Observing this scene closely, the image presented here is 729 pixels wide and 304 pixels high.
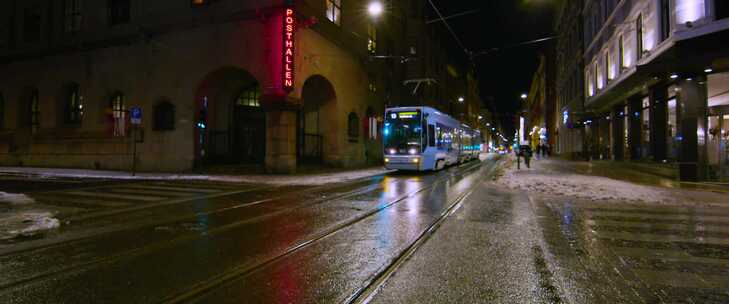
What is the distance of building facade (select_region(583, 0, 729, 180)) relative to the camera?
44.7 feet

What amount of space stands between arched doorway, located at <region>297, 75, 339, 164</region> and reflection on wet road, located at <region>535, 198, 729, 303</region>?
58.0 ft

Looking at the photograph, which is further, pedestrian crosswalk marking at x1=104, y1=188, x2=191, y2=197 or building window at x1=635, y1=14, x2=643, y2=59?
building window at x1=635, y1=14, x2=643, y2=59

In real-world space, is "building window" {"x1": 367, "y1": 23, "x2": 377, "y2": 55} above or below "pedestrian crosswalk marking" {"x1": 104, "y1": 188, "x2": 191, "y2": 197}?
above

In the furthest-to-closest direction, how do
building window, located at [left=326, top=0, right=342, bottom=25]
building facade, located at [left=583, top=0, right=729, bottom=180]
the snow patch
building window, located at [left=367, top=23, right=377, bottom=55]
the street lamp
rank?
building window, located at [left=367, top=23, right=377, bottom=55]
building window, located at [left=326, top=0, right=342, bottom=25]
the street lamp
building facade, located at [left=583, top=0, right=729, bottom=180]
the snow patch

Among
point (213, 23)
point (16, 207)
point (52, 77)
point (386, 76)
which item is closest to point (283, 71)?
point (213, 23)

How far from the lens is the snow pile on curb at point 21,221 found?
6.66 metres

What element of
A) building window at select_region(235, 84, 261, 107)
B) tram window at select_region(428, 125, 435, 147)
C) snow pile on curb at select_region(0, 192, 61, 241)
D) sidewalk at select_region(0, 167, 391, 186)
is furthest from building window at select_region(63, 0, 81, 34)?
tram window at select_region(428, 125, 435, 147)

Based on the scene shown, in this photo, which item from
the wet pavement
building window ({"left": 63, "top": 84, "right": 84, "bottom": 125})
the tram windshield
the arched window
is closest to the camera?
the wet pavement

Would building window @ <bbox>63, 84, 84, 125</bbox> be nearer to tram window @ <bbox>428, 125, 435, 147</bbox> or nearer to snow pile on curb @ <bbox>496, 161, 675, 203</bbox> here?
tram window @ <bbox>428, 125, 435, 147</bbox>

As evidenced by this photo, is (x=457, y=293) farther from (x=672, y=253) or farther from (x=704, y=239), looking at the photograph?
(x=704, y=239)

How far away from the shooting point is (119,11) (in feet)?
80.3

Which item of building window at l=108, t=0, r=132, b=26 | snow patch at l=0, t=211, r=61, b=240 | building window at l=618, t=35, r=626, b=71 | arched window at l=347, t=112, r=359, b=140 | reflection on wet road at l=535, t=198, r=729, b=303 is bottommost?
reflection on wet road at l=535, t=198, r=729, b=303

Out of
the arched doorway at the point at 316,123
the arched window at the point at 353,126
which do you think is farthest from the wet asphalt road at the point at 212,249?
the arched window at the point at 353,126

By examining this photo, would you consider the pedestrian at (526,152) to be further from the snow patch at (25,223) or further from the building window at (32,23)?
the building window at (32,23)
